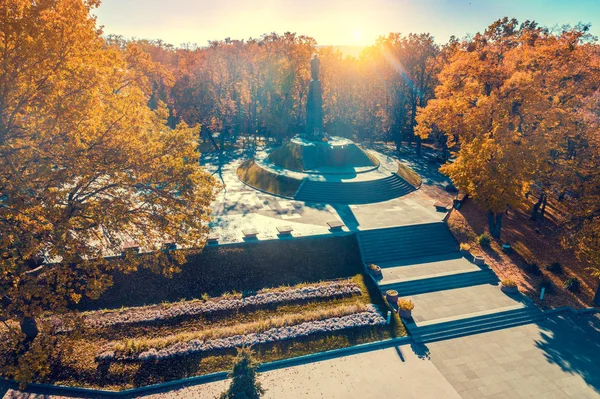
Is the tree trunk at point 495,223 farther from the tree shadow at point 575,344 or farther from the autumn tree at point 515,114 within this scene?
the tree shadow at point 575,344

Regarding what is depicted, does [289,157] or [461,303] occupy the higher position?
[289,157]

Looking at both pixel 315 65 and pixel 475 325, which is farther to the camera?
pixel 315 65

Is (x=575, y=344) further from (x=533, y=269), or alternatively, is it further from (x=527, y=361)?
(x=533, y=269)

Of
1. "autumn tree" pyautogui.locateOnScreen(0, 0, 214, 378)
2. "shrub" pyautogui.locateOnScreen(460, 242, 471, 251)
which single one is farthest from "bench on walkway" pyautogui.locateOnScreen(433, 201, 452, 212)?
"autumn tree" pyautogui.locateOnScreen(0, 0, 214, 378)

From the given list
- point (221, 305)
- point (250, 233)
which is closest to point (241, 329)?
point (221, 305)

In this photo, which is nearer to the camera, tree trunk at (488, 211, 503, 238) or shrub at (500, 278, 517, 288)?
shrub at (500, 278, 517, 288)

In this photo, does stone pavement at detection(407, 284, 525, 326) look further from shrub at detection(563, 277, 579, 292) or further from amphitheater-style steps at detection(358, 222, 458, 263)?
shrub at detection(563, 277, 579, 292)
